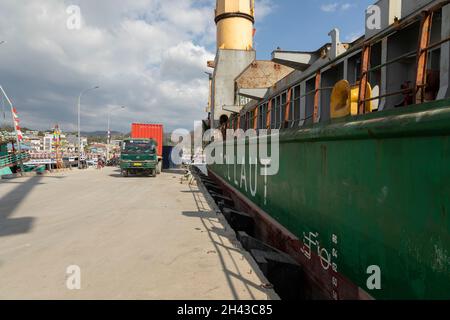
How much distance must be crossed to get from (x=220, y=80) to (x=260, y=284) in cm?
1547

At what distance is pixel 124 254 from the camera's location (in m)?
5.45

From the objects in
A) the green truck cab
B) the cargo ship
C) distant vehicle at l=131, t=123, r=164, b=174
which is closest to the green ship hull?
the cargo ship

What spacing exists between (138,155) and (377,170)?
19.7 m

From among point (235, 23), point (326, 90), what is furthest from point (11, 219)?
point (235, 23)

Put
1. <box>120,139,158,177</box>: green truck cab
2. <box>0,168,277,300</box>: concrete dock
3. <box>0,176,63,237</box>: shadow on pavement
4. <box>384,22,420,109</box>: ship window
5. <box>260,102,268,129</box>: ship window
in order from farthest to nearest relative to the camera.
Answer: <box>120,139,158,177</box>: green truck cab < <box>260,102,268,129</box>: ship window < <box>0,176,63,237</box>: shadow on pavement < <box>0,168,277,300</box>: concrete dock < <box>384,22,420,109</box>: ship window

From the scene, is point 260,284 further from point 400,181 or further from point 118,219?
point 118,219

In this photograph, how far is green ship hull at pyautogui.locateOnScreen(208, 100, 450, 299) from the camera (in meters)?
2.45

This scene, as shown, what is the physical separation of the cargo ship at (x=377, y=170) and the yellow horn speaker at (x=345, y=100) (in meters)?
0.01

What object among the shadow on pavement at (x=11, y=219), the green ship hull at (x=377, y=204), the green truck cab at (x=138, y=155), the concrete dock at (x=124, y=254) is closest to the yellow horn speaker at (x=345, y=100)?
the green ship hull at (x=377, y=204)

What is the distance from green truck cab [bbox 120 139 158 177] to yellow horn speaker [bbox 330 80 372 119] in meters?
18.5

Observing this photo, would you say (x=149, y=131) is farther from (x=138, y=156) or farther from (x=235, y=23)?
(x=235, y=23)

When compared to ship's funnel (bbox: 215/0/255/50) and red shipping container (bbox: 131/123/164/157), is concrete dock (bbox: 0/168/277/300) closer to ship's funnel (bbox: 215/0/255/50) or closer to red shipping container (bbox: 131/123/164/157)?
ship's funnel (bbox: 215/0/255/50)

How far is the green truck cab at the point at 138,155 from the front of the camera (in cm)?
2142
